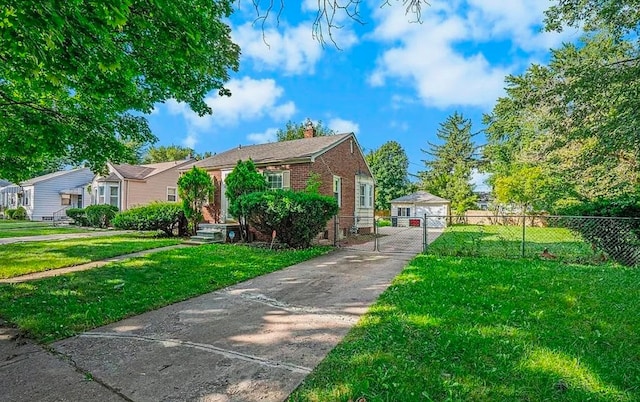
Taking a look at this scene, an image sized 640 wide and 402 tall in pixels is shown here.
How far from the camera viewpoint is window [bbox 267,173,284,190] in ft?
43.0

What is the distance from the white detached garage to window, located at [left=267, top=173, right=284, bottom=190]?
59.0 ft

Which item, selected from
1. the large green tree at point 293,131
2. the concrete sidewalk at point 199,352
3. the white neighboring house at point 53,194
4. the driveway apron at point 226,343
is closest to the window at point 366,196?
the driveway apron at point 226,343

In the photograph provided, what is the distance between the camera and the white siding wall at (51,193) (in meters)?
27.7

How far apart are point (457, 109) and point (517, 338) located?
4901 centimetres

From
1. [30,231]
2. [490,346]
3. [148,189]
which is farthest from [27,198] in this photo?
[490,346]

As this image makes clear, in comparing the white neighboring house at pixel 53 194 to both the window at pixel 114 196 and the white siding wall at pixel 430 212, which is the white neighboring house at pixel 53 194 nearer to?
the window at pixel 114 196

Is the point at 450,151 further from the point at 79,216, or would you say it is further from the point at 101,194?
the point at 79,216

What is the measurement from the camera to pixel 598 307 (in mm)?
4574

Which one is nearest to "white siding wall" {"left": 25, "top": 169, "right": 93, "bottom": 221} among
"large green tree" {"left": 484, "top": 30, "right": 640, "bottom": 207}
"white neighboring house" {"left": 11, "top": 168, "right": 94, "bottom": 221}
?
"white neighboring house" {"left": 11, "top": 168, "right": 94, "bottom": 221}

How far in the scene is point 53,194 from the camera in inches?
1126

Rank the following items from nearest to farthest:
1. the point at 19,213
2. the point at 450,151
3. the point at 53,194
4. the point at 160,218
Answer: the point at 160,218, the point at 19,213, the point at 53,194, the point at 450,151

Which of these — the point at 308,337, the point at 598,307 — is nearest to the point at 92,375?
the point at 308,337

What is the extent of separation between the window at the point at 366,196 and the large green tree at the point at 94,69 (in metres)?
9.38

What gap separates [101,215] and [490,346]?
22.7m
